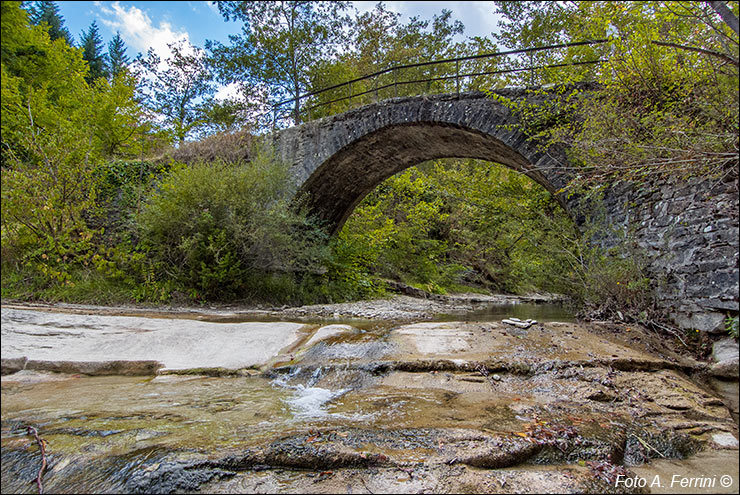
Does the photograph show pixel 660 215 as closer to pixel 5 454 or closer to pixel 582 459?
pixel 582 459

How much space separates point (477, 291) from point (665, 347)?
38.2 ft

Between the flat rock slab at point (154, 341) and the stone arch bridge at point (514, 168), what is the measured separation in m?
3.41

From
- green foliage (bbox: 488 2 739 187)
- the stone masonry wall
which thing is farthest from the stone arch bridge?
green foliage (bbox: 488 2 739 187)

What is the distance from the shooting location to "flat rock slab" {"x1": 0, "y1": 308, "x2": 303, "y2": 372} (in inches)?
100

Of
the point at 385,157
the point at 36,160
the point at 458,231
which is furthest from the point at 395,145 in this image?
the point at 36,160

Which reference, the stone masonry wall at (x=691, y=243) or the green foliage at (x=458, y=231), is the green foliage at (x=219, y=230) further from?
the stone masonry wall at (x=691, y=243)

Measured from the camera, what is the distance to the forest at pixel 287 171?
4.31 feet

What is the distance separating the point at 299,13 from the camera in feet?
49.9

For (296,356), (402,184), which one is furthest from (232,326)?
(402,184)

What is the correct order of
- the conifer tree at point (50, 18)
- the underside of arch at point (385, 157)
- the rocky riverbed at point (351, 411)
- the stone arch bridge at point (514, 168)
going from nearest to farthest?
1. the conifer tree at point (50, 18)
2. the rocky riverbed at point (351, 411)
3. the stone arch bridge at point (514, 168)
4. the underside of arch at point (385, 157)

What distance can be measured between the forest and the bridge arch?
0.41 m

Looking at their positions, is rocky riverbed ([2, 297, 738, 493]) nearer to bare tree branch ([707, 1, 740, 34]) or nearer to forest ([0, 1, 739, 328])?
forest ([0, 1, 739, 328])

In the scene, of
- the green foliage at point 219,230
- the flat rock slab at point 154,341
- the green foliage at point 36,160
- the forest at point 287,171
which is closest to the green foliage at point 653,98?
the forest at point 287,171

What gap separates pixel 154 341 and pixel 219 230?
4467mm
